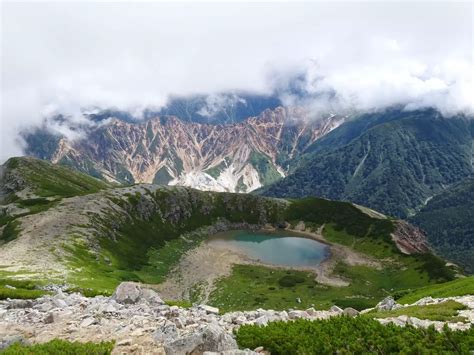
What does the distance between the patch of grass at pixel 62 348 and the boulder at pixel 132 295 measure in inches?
586

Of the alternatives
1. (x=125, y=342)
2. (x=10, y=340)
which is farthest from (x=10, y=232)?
(x=125, y=342)

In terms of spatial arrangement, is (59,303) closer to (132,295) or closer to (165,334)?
(132,295)

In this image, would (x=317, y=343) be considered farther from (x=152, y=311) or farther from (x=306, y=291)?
(x=306, y=291)

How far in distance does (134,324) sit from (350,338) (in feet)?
43.6

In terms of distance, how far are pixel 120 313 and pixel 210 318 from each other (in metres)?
6.51

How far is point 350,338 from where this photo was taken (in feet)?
71.8

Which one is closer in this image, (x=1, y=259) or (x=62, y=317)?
(x=62, y=317)

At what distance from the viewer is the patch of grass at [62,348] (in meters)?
21.4

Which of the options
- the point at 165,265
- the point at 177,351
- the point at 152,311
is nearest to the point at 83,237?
the point at 165,265

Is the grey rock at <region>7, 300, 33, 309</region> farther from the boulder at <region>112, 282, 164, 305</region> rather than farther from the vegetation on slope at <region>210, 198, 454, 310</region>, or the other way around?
the vegetation on slope at <region>210, 198, 454, 310</region>

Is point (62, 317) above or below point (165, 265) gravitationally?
below

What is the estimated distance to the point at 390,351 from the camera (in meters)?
20.5

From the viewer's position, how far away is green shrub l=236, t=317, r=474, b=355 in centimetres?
2000

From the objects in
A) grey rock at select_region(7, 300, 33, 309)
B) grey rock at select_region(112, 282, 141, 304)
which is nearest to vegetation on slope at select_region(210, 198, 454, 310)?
grey rock at select_region(112, 282, 141, 304)
